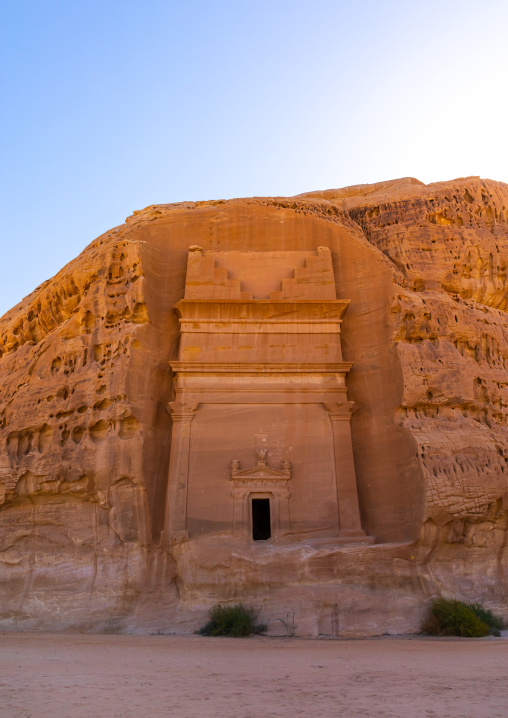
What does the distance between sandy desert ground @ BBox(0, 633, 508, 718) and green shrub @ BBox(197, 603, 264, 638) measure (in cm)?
106

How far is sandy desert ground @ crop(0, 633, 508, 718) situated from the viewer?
15.3 ft

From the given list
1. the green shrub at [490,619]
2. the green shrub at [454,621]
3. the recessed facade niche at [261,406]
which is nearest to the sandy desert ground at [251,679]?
the green shrub at [454,621]

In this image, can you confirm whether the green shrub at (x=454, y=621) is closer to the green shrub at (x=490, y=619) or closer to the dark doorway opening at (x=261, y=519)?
the green shrub at (x=490, y=619)

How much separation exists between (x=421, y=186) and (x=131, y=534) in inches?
547

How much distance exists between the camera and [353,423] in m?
14.0

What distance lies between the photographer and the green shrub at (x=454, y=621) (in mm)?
10109

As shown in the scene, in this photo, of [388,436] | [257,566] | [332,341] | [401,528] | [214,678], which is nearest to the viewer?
[214,678]

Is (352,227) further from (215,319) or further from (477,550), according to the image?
(477,550)

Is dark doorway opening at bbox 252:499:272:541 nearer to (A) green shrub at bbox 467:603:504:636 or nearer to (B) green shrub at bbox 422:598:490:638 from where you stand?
(B) green shrub at bbox 422:598:490:638

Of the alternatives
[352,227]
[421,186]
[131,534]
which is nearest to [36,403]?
[131,534]

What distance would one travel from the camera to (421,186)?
59.2 ft

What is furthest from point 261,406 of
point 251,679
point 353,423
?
point 251,679

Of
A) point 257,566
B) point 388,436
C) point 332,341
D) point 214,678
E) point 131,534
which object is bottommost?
point 214,678

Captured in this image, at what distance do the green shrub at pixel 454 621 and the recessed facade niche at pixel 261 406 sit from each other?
215cm
